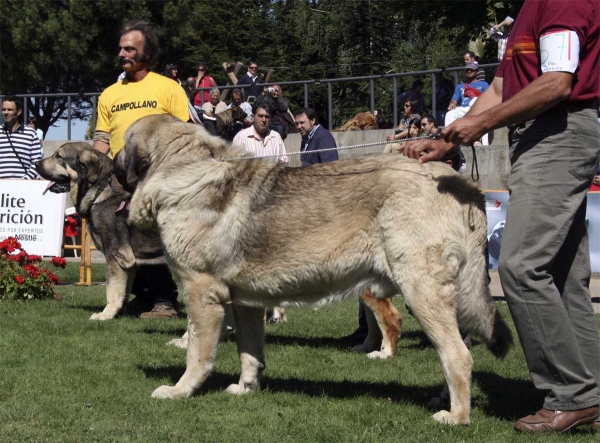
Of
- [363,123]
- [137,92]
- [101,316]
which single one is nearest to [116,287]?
[101,316]

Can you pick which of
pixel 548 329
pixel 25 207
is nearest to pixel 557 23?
pixel 548 329

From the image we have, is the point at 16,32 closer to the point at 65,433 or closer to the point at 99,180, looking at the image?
the point at 99,180

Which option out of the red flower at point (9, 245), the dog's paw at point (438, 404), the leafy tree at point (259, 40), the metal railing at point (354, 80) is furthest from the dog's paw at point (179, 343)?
the leafy tree at point (259, 40)

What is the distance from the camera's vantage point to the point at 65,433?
473cm

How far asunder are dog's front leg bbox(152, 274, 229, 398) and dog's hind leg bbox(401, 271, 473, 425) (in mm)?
1206

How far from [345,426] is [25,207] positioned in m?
9.60

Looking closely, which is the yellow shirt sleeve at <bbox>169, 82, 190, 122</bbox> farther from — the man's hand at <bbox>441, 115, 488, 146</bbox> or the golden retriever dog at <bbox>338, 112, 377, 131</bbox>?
the golden retriever dog at <bbox>338, 112, 377, 131</bbox>

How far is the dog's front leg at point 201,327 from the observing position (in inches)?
212

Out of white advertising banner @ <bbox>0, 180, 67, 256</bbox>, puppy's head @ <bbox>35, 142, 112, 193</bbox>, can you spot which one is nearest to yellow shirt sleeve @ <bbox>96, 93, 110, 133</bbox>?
puppy's head @ <bbox>35, 142, 112, 193</bbox>

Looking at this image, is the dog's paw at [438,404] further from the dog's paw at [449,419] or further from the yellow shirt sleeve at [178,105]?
the yellow shirt sleeve at [178,105]

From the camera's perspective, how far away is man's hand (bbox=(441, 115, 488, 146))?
4.64m

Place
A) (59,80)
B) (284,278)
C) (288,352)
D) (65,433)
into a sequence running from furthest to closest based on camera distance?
(59,80), (288,352), (284,278), (65,433)

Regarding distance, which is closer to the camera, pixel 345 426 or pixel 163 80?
pixel 345 426

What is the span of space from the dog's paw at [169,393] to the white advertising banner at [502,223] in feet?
20.6
